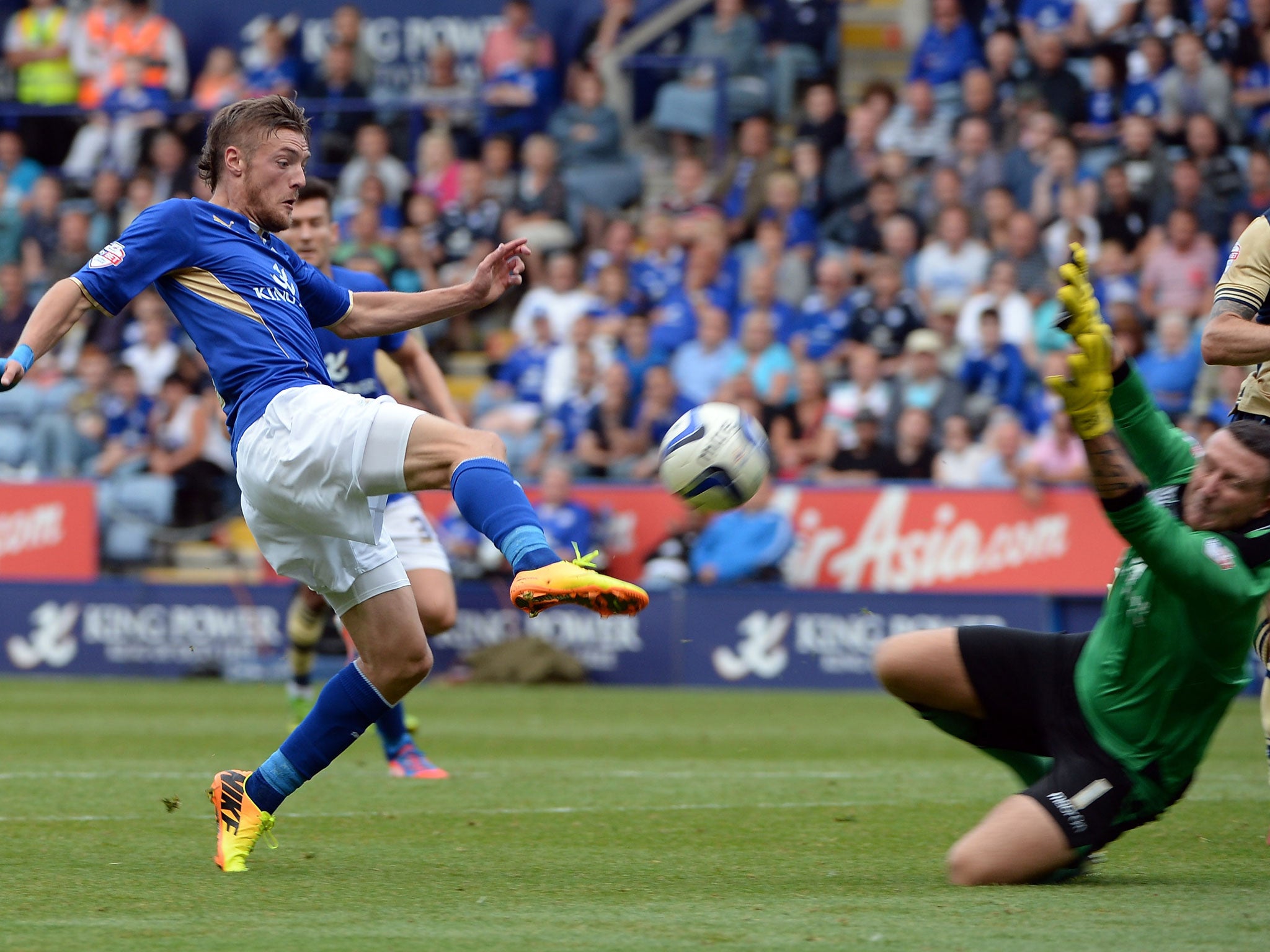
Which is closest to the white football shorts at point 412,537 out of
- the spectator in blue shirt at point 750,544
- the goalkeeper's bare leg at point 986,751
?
the goalkeeper's bare leg at point 986,751

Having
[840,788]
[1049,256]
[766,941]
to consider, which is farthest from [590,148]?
[766,941]

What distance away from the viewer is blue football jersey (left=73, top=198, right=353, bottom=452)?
17.6ft

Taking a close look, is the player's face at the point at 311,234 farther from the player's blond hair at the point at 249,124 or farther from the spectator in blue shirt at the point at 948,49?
the spectator in blue shirt at the point at 948,49

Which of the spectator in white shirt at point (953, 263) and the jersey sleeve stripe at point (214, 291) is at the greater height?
the jersey sleeve stripe at point (214, 291)

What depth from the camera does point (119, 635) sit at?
15.8m

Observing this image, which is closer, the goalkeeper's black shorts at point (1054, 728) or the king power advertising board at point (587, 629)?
the goalkeeper's black shorts at point (1054, 728)

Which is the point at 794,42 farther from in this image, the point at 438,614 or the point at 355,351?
the point at 438,614

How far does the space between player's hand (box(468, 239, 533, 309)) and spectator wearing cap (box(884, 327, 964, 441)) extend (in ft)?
30.1

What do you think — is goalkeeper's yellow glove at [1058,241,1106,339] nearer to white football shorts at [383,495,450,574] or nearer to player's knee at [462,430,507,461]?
player's knee at [462,430,507,461]

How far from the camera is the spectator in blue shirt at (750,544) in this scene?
14438 mm

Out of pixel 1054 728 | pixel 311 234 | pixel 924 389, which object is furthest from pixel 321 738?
pixel 924 389

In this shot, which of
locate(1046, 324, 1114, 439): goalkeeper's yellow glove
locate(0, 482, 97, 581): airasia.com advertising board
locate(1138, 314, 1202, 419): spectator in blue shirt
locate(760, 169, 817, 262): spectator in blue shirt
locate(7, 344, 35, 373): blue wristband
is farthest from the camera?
locate(760, 169, 817, 262): spectator in blue shirt

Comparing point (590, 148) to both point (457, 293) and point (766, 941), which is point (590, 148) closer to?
point (457, 293)

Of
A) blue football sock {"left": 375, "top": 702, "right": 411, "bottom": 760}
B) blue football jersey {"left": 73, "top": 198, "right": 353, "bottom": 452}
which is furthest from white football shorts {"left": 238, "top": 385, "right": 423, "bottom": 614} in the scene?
blue football sock {"left": 375, "top": 702, "right": 411, "bottom": 760}
